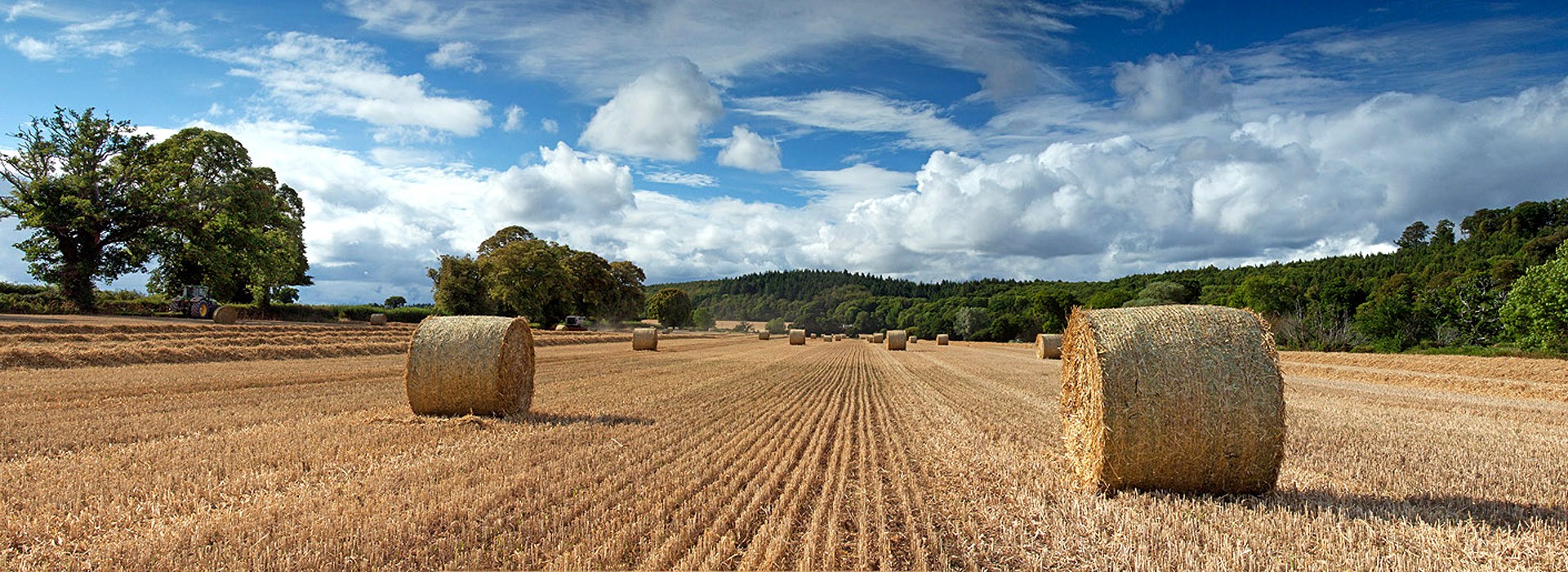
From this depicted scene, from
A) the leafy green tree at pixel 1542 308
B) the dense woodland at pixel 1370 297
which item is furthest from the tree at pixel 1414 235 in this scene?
the leafy green tree at pixel 1542 308

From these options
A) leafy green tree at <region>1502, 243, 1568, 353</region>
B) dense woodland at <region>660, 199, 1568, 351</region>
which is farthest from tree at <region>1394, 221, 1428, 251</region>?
leafy green tree at <region>1502, 243, 1568, 353</region>

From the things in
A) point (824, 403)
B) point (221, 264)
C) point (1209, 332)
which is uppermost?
point (221, 264)

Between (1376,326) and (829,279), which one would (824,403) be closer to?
(1376,326)

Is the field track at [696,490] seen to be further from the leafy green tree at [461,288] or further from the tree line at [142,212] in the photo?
the leafy green tree at [461,288]

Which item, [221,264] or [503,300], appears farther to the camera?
[503,300]

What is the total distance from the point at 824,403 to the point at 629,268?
250ft

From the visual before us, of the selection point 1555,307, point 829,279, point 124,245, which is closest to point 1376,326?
point 1555,307

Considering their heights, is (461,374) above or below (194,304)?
below

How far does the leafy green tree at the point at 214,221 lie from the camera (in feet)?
118

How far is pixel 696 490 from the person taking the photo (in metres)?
6.10

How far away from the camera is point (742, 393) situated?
14070 mm

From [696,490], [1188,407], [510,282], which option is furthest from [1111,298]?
[696,490]

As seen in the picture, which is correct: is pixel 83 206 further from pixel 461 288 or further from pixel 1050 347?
pixel 1050 347

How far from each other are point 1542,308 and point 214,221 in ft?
184
